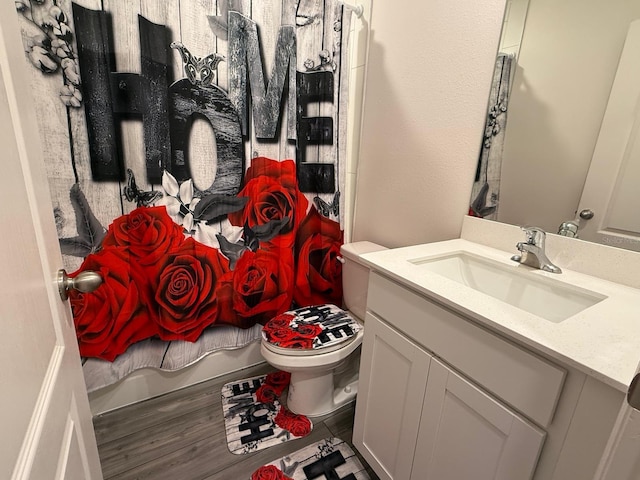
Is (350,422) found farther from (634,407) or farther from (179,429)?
(634,407)

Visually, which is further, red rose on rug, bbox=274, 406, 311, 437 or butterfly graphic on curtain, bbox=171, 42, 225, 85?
red rose on rug, bbox=274, 406, 311, 437

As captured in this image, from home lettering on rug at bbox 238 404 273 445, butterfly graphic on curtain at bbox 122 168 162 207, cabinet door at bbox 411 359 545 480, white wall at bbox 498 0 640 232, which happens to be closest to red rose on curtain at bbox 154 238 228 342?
butterfly graphic on curtain at bbox 122 168 162 207

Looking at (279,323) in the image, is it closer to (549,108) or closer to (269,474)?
(269,474)

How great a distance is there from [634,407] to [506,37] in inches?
47.2

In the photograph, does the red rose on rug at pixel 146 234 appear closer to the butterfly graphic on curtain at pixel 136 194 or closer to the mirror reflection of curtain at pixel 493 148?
the butterfly graphic on curtain at pixel 136 194

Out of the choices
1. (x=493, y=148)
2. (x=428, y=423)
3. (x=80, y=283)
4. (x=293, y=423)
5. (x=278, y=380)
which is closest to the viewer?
(x=80, y=283)

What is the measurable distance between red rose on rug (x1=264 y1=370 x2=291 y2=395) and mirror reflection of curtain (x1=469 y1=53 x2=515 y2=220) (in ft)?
4.08

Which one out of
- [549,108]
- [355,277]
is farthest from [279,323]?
[549,108]

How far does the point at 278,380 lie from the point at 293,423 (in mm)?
286

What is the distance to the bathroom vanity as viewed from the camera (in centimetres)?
56

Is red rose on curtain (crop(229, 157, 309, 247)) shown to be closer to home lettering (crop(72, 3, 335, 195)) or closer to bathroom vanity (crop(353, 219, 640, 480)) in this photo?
home lettering (crop(72, 3, 335, 195))

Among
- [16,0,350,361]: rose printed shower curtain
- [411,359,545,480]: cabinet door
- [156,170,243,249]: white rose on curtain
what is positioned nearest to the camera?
[411,359,545,480]: cabinet door

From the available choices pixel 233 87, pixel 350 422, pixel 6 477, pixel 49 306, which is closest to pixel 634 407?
pixel 6 477

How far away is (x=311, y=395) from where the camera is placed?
4.69 feet
